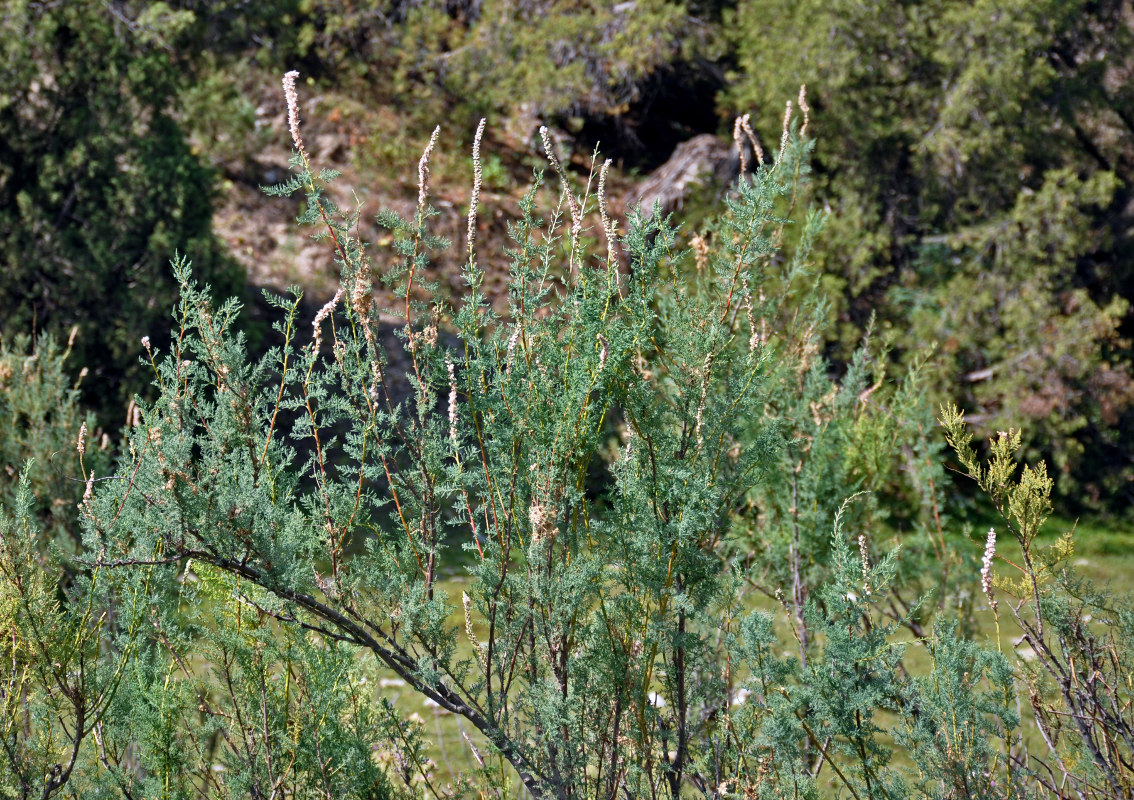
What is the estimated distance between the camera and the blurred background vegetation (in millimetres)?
6773

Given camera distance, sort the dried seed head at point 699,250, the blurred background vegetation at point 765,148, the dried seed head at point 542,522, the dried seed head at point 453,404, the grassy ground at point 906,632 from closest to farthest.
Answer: the dried seed head at point 542,522, the dried seed head at point 453,404, the dried seed head at point 699,250, the grassy ground at point 906,632, the blurred background vegetation at point 765,148

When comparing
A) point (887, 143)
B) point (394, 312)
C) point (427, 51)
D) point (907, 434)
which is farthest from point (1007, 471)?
point (427, 51)

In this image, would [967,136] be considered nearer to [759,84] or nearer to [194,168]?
[759,84]

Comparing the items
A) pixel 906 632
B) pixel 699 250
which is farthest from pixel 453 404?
pixel 906 632

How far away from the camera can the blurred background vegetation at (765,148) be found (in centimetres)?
677

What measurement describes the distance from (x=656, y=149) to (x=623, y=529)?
923 cm

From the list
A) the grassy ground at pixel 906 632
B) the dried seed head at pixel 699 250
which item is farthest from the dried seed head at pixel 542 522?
the grassy ground at pixel 906 632

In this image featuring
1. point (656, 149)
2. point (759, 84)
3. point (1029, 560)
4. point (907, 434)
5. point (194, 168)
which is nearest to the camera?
point (1029, 560)

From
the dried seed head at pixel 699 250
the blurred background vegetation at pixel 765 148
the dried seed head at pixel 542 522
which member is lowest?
the dried seed head at pixel 542 522

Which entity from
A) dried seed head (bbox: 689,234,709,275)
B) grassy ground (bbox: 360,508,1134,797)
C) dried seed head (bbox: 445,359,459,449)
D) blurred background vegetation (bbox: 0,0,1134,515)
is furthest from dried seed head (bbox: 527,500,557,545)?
blurred background vegetation (bbox: 0,0,1134,515)

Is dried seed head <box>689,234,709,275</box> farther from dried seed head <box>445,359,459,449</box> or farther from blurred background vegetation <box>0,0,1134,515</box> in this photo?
blurred background vegetation <box>0,0,1134,515</box>

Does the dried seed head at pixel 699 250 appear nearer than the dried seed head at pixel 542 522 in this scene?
No

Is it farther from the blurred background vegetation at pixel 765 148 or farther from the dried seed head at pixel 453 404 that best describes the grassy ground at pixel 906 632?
the dried seed head at pixel 453 404

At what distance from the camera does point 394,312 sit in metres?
2.00
